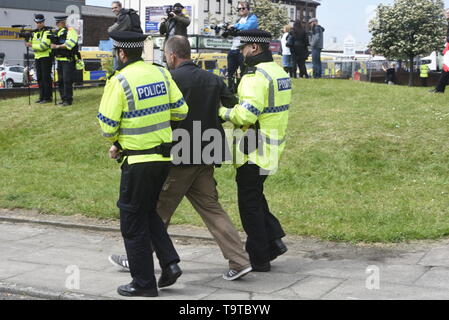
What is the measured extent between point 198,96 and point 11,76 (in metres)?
37.8

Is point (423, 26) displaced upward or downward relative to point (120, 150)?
upward

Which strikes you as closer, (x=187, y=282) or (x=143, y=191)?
(x=143, y=191)

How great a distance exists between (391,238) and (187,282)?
2.42m

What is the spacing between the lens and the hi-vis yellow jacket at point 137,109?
5375 millimetres

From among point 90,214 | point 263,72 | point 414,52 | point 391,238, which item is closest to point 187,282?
point 263,72

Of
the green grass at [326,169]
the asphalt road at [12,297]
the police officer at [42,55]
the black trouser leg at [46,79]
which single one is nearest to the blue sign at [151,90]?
the asphalt road at [12,297]

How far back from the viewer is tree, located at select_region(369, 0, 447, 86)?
38250 mm

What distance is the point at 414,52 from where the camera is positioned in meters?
38.1

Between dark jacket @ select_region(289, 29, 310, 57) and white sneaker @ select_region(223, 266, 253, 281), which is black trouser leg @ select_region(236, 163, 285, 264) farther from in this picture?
dark jacket @ select_region(289, 29, 310, 57)

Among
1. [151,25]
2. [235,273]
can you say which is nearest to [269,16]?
[151,25]

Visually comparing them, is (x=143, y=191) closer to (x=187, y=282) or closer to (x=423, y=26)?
(x=187, y=282)

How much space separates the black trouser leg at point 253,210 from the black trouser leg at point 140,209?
2.85 ft

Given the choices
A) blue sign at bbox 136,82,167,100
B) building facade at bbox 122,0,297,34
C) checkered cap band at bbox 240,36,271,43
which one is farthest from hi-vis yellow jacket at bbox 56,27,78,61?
building facade at bbox 122,0,297,34

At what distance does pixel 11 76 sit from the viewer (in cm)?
4150
